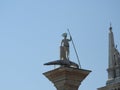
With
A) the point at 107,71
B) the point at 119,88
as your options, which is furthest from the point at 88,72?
the point at 107,71

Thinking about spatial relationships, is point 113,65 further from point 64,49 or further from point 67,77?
point 67,77

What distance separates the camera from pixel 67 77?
60.8 feet

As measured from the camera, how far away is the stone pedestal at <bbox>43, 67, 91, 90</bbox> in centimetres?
1847

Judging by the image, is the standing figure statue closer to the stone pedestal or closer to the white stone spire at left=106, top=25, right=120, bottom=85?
the stone pedestal

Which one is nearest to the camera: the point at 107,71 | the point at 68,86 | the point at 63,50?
the point at 68,86

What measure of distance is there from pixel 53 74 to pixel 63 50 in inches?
62.7

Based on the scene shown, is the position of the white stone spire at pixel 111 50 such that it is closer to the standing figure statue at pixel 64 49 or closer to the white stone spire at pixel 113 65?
the white stone spire at pixel 113 65

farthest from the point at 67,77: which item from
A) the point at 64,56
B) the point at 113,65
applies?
the point at 113,65

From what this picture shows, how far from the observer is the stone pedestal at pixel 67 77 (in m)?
18.5

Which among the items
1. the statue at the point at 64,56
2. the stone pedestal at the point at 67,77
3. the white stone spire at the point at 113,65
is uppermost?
the white stone spire at the point at 113,65

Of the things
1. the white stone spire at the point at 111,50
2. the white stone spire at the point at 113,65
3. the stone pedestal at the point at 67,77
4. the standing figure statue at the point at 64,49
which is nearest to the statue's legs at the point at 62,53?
the standing figure statue at the point at 64,49

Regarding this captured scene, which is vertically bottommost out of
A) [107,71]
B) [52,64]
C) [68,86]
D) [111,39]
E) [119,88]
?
[68,86]

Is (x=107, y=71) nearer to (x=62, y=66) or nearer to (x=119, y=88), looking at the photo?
(x=119, y=88)

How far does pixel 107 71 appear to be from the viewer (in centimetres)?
8262
